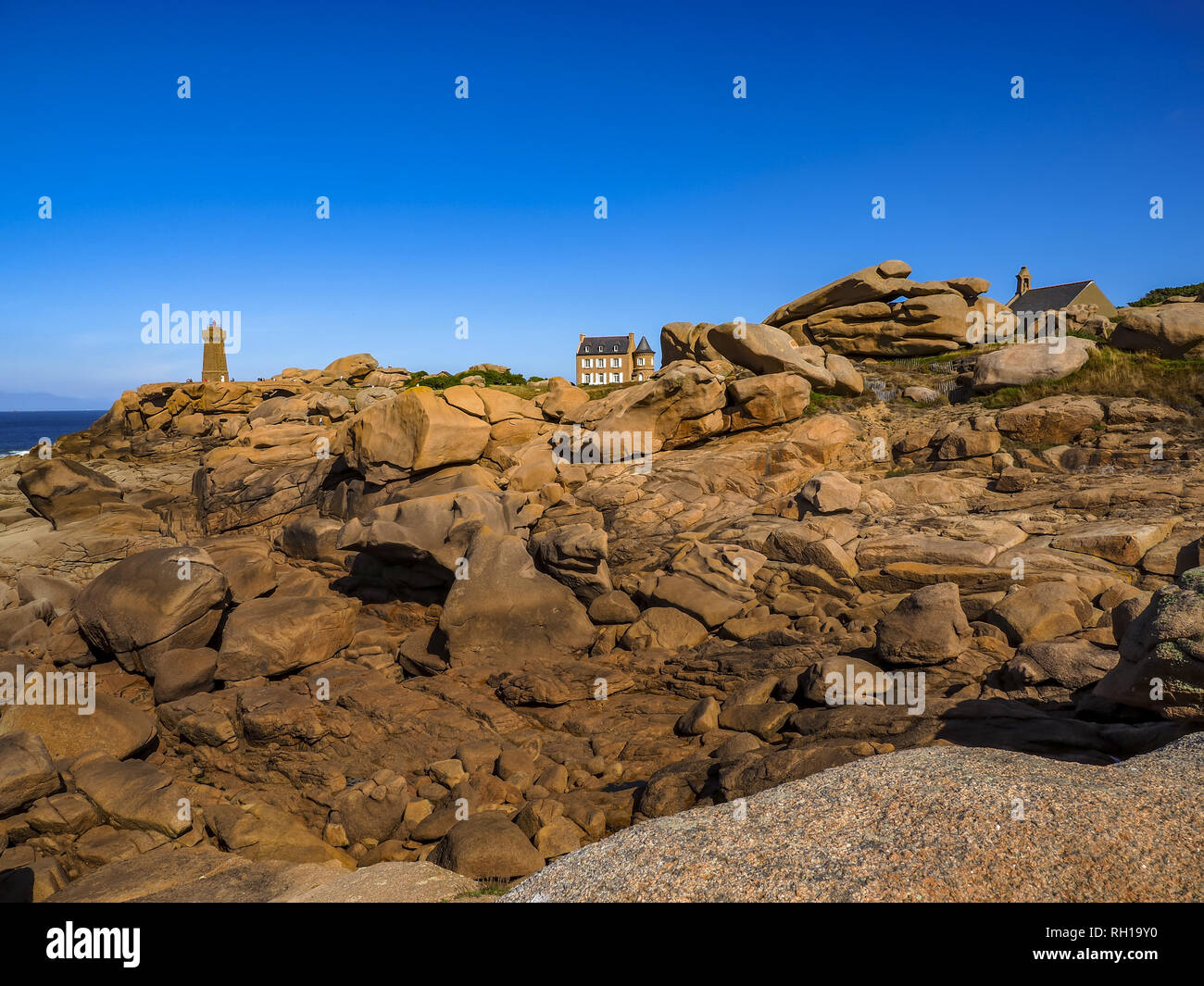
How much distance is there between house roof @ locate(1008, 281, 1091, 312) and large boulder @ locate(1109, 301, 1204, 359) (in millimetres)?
25834

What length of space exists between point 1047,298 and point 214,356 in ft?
207

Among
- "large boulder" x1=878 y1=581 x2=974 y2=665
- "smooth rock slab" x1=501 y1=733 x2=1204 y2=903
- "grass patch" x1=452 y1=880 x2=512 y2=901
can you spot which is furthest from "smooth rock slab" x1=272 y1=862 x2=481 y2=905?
"large boulder" x1=878 y1=581 x2=974 y2=665

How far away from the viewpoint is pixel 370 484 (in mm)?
24531

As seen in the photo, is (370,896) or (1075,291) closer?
(370,896)

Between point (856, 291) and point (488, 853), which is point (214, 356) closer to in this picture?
point (856, 291)

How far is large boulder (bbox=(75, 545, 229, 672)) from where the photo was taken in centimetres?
1667

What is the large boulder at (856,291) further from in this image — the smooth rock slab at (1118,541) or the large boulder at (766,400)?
the smooth rock slab at (1118,541)

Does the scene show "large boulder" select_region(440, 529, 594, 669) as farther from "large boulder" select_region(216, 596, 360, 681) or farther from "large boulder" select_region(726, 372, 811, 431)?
"large boulder" select_region(726, 372, 811, 431)

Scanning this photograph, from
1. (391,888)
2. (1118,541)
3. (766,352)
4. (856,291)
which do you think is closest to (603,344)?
(856,291)

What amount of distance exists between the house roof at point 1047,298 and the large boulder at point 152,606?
2002 inches

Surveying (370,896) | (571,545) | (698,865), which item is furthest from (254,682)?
(698,865)

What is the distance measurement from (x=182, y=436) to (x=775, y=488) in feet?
123

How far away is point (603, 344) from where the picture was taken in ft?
253
